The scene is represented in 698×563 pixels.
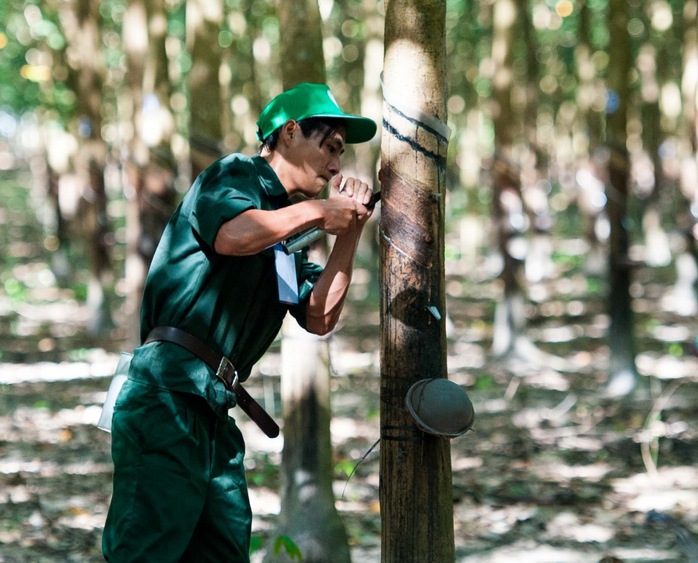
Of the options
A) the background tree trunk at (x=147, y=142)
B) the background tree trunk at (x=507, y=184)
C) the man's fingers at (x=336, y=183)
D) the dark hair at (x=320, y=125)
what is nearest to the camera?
the man's fingers at (x=336, y=183)

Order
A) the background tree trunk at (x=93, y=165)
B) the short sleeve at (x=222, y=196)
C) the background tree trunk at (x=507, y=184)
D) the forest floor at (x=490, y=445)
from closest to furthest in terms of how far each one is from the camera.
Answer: the short sleeve at (x=222, y=196), the forest floor at (x=490, y=445), the background tree trunk at (x=507, y=184), the background tree trunk at (x=93, y=165)

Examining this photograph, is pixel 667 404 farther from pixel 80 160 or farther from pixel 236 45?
pixel 236 45

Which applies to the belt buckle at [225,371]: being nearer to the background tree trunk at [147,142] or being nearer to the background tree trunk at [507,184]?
the background tree trunk at [147,142]

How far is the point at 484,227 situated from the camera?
Answer: 34.2 meters

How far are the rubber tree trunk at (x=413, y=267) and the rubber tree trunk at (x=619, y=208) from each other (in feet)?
22.6

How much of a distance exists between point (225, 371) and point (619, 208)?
7.31m

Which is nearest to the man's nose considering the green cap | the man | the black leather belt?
the man

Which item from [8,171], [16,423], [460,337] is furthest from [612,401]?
[8,171]

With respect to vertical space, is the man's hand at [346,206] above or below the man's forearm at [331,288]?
above

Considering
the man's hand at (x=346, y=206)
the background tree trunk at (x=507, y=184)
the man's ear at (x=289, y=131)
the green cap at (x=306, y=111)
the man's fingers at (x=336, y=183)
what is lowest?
the man's hand at (x=346, y=206)

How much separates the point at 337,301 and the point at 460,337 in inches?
424

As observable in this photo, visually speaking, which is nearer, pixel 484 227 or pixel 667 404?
pixel 667 404

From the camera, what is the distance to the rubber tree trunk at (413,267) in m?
3.46

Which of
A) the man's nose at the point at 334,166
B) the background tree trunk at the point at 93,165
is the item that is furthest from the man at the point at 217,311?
the background tree trunk at the point at 93,165
